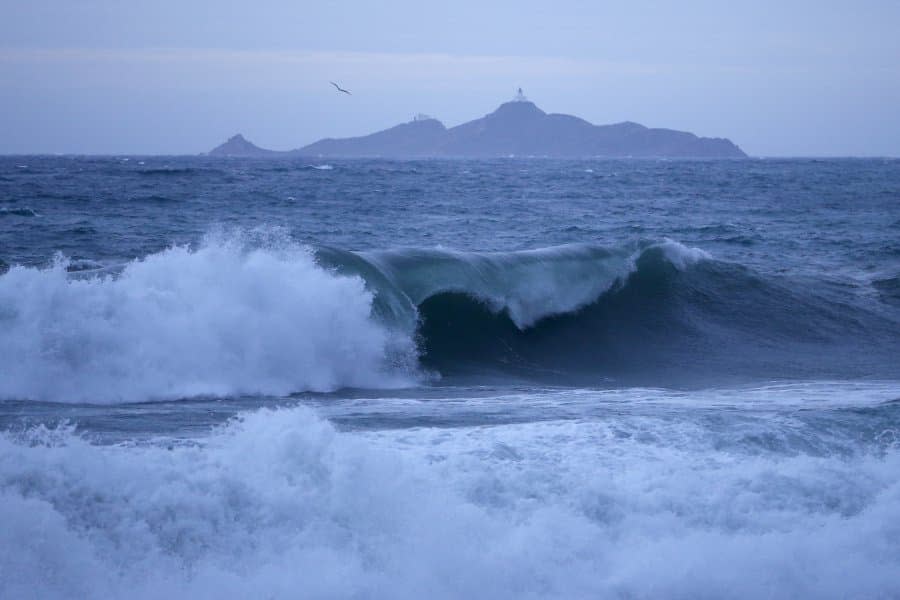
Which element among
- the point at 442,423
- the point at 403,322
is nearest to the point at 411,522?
the point at 442,423

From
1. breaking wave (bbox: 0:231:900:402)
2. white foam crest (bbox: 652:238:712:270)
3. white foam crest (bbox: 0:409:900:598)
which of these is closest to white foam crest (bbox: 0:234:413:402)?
breaking wave (bbox: 0:231:900:402)

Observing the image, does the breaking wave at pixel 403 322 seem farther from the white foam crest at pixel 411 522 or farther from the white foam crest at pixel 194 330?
the white foam crest at pixel 411 522

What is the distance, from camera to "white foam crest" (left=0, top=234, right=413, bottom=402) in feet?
26.8

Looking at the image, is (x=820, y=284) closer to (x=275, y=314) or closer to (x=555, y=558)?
(x=275, y=314)

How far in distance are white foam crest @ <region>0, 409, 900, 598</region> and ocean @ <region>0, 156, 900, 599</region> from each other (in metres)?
0.01

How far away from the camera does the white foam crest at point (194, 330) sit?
322 inches

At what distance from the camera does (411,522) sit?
519 cm

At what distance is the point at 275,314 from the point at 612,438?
4267 millimetres

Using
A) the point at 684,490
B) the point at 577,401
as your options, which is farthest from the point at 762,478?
the point at 577,401

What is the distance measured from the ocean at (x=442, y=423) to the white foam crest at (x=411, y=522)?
1cm

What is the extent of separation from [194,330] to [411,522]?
14.5 feet

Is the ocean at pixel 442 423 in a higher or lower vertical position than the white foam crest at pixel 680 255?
lower

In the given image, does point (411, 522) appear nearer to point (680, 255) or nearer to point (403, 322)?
point (403, 322)

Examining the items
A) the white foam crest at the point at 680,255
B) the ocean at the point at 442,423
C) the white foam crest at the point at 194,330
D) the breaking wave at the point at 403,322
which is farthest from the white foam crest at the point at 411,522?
the white foam crest at the point at 680,255
